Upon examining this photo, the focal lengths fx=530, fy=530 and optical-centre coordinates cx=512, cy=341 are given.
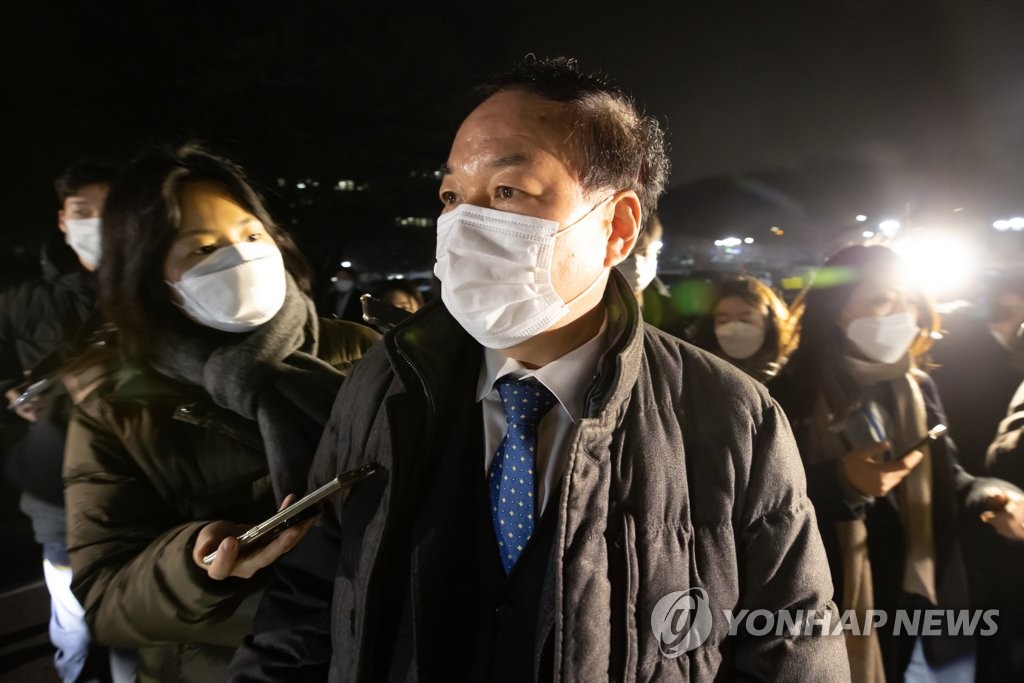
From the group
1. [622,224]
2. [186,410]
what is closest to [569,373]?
[622,224]

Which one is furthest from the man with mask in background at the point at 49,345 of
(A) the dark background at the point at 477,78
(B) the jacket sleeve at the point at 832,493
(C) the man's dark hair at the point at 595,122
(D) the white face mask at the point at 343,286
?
(B) the jacket sleeve at the point at 832,493

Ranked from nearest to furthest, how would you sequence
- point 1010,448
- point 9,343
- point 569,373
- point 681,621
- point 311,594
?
1. point 681,621
2. point 569,373
3. point 311,594
4. point 9,343
5. point 1010,448

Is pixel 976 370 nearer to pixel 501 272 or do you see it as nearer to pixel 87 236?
pixel 501 272

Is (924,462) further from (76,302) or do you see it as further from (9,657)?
(9,657)

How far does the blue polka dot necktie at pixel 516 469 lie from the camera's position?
1217 mm

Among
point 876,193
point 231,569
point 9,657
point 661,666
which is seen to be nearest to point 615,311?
point 661,666

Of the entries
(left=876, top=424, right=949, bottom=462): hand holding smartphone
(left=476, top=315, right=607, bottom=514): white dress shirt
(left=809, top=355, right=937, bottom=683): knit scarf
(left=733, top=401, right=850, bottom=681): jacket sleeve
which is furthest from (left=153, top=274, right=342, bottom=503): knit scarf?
(left=876, top=424, right=949, bottom=462): hand holding smartphone

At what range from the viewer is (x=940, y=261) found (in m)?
1.90

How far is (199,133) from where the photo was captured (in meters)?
1.69

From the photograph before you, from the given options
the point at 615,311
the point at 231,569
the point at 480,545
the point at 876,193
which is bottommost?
the point at 231,569

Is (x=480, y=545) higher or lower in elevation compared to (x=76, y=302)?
lower

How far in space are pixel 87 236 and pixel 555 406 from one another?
145 centimetres

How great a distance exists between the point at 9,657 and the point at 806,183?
339cm

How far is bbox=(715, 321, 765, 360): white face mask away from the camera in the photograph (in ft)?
6.30
